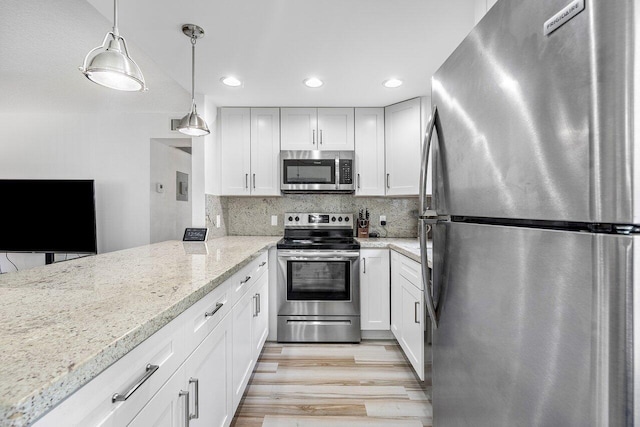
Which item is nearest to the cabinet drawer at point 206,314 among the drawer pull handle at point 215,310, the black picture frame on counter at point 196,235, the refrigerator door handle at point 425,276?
the drawer pull handle at point 215,310

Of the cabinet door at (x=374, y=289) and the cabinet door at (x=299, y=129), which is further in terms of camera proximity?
the cabinet door at (x=299, y=129)

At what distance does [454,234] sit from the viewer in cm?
96

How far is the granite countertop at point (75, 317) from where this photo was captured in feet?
1.58

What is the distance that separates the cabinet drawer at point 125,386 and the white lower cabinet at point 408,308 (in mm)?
1542

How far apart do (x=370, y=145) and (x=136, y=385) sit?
2856 mm

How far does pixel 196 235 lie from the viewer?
2734 mm

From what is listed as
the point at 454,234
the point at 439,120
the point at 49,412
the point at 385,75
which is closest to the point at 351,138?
the point at 385,75

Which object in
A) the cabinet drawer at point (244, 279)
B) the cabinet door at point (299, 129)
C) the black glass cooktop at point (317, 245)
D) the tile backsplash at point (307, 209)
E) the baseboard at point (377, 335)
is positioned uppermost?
the cabinet door at point (299, 129)

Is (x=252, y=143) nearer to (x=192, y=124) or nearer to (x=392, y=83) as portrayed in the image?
(x=192, y=124)

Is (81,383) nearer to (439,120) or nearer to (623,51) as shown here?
(623,51)

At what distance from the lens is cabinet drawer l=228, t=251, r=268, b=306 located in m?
1.60

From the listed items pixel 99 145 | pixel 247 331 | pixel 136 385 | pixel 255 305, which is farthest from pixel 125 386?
pixel 99 145

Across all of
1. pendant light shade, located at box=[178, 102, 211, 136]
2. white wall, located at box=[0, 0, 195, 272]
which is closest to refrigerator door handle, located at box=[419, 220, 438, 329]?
pendant light shade, located at box=[178, 102, 211, 136]

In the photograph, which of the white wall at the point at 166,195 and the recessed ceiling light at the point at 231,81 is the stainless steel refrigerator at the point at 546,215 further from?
the white wall at the point at 166,195
